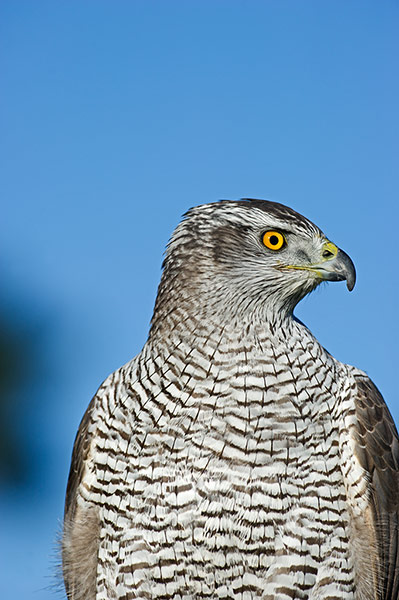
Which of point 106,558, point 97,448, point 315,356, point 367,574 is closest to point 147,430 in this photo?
point 97,448

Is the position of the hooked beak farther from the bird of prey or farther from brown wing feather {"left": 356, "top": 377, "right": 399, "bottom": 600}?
brown wing feather {"left": 356, "top": 377, "right": 399, "bottom": 600}

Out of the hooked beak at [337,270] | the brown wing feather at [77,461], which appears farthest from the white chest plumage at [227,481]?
the hooked beak at [337,270]

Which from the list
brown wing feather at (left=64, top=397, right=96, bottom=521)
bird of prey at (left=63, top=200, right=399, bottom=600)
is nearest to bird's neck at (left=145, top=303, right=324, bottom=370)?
bird of prey at (left=63, top=200, right=399, bottom=600)

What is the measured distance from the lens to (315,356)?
4.68 meters

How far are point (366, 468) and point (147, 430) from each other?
51.9 inches

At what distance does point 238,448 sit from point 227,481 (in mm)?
192

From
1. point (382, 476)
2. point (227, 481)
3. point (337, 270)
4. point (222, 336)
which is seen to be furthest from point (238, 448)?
point (337, 270)

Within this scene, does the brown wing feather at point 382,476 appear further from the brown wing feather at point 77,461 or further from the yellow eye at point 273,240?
the brown wing feather at point 77,461

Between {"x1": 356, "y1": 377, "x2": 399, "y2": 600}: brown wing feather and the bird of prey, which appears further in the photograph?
{"x1": 356, "y1": 377, "x2": 399, "y2": 600}: brown wing feather

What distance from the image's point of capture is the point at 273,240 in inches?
189

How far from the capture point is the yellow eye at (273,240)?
479 centimetres

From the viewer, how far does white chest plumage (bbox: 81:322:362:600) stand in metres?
4.28

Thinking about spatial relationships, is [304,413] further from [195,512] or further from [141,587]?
[141,587]

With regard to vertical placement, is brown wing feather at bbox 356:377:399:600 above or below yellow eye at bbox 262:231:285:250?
below
